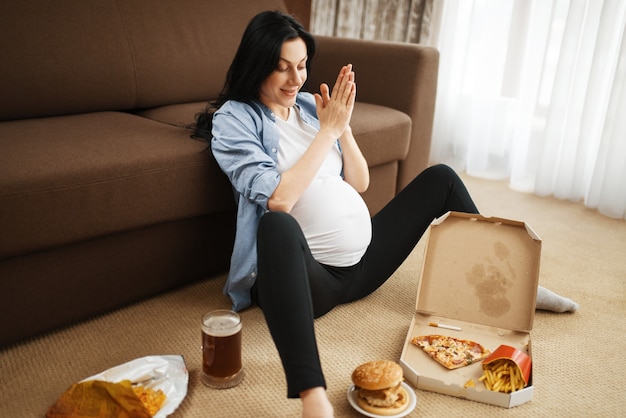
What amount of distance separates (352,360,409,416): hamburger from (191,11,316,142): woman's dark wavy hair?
73 cm

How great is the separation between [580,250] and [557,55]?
99 centimetres

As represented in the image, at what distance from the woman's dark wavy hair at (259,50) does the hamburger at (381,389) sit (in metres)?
0.73

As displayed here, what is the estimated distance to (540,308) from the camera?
1.72 metres

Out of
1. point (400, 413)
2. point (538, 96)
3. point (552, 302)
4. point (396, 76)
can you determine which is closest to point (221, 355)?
point (400, 413)

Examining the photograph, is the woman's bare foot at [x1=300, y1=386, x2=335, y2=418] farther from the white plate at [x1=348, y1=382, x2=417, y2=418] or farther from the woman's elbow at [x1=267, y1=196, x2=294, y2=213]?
the woman's elbow at [x1=267, y1=196, x2=294, y2=213]

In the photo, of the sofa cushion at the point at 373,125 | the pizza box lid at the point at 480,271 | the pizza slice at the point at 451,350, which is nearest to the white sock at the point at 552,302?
the pizza box lid at the point at 480,271

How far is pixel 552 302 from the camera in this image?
169 cm

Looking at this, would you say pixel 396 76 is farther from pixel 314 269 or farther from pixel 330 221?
pixel 314 269

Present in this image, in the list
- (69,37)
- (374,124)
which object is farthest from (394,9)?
(69,37)

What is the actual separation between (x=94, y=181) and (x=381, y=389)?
2.59ft

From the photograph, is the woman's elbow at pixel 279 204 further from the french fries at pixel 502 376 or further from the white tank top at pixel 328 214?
the french fries at pixel 502 376

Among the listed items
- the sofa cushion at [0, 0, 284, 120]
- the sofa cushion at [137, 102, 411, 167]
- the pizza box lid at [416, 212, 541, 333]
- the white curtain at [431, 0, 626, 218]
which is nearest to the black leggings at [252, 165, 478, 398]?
the pizza box lid at [416, 212, 541, 333]

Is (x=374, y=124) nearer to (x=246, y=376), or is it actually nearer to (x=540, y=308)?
(x=540, y=308)

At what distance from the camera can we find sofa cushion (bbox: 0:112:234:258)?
129cm
